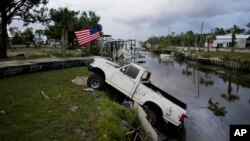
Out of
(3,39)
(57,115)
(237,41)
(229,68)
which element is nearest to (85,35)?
(57,115)

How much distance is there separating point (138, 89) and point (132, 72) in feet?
3.18

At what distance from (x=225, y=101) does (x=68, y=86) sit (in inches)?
570

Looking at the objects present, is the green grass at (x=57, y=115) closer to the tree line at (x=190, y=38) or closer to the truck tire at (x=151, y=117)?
the truck tire at (x=151, y=117)

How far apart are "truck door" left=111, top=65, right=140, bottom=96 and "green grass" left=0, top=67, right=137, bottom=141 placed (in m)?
0.98

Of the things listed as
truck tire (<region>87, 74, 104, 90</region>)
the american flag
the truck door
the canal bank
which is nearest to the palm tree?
the american flag

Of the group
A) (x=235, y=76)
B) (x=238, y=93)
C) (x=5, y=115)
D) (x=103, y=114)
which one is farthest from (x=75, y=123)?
(x=235, y=76)

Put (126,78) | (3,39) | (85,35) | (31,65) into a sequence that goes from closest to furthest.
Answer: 1. (126,78)
2. (31,65)
3. (85,35)
4. (3,39)

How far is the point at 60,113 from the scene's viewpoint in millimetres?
9367

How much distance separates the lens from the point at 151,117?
1239 cm

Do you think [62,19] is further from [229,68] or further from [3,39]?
[229,68]

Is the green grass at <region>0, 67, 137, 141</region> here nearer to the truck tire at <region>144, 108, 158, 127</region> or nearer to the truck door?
the truck door

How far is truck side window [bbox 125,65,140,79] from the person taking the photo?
13.2m

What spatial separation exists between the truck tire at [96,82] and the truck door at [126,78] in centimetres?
84

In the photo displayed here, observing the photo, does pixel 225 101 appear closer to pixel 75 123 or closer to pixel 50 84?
pixel 50 84
